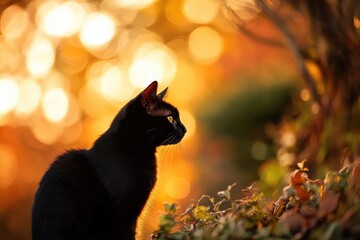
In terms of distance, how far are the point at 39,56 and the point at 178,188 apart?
3.30 metres

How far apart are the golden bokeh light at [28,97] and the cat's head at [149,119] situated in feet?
23.2

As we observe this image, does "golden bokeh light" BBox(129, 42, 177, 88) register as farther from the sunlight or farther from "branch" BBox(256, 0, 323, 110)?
"branch" BBox(256, 0, 323, 110)

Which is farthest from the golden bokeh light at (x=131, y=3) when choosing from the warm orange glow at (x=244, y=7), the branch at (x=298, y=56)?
the branch at (x=298, y=56)

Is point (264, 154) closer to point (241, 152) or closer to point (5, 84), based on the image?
point (241, 152)

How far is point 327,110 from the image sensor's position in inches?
149

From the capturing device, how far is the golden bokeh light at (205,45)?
34.7 feet

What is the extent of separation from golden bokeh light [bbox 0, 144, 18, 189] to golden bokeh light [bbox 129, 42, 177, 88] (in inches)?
87.8

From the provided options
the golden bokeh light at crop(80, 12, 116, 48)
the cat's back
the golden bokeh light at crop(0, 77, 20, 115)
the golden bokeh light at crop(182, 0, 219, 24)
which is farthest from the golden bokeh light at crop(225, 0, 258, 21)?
the golden bokeh light at crop(80, 12, 116, 48)

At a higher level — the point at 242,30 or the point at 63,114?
the point at 242,30

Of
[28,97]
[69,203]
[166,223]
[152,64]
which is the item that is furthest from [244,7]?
[28,97]

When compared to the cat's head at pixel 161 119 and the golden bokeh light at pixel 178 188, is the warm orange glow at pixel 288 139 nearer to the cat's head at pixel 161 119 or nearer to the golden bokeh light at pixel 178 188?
the cat's head at pixel 161 119

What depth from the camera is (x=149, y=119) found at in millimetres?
2928

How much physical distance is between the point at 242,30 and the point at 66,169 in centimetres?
170

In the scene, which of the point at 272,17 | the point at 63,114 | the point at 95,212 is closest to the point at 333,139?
the point at 272,17
